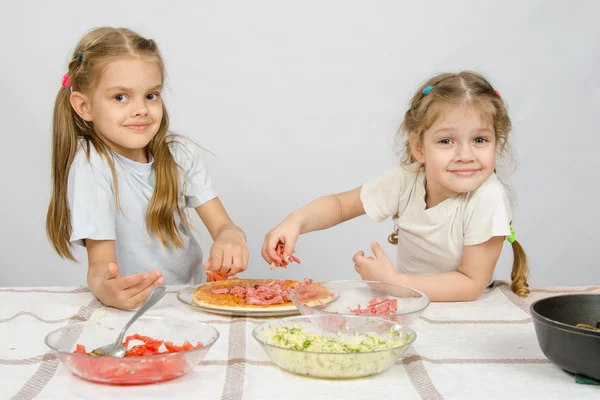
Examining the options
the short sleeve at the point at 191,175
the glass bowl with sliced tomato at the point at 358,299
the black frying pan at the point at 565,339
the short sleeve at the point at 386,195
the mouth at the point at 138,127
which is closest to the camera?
the black frying pan at the point at 565,339

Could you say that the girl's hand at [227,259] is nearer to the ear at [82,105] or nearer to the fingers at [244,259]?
the fingers at [244,259]

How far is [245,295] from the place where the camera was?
1.66 m

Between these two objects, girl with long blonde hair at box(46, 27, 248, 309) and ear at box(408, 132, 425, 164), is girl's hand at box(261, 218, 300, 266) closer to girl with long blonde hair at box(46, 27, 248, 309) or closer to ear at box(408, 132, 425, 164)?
girl with long blonde hair at box(46, 27, 248, 309)

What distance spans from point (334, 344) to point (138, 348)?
32cm

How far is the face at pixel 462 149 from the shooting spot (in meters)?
1.87

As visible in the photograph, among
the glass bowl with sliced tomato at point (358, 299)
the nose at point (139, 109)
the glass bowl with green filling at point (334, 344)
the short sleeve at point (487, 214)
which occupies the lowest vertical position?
the glass bowl with sliced tomato at point (358, 299)

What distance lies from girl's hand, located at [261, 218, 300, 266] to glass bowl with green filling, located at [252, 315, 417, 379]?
0.62 m

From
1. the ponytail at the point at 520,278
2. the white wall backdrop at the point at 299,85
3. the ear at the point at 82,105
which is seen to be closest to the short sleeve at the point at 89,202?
the ear at the point at 82,105

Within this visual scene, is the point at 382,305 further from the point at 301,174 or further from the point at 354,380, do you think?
the point at 301,174

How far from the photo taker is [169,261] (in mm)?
2266

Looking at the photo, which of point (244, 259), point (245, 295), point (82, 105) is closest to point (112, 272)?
point (245, 295)

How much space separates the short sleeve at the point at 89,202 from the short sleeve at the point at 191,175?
0.87ft

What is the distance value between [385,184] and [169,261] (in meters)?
0.69

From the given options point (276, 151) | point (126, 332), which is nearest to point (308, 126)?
point (276, 151)
